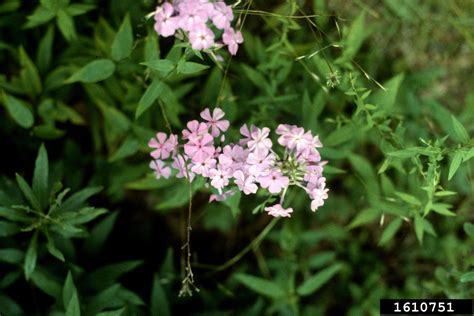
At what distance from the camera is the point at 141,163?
108 inches

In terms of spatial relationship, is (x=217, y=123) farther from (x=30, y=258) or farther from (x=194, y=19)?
(x=30, y=258)

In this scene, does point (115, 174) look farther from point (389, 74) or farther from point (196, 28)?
point (389, 74)

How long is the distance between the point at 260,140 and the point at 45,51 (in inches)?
47.0

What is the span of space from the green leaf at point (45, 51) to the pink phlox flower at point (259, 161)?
120 cm

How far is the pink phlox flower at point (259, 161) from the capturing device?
1.80 metres

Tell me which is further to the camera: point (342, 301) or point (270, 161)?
point (342, 301)

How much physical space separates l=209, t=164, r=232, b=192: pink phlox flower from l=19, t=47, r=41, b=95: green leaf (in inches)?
42.3

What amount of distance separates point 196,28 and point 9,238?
4.05 ft

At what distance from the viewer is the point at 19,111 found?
7.87ft

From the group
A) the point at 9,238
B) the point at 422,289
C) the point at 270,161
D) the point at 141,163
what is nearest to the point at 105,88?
the point at 141,163

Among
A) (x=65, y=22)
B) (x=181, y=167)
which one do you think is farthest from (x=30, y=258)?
(x=65, y=22)

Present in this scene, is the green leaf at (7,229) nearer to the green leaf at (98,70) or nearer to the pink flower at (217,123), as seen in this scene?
the green leaf at (98,70)

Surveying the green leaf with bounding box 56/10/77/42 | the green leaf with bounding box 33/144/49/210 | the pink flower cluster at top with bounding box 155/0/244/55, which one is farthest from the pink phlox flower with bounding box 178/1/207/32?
the green leaf with bounding box 33/144/49/210

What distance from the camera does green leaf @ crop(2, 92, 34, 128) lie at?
2369 mm
